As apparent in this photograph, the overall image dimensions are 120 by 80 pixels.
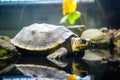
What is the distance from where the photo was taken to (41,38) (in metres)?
6.28

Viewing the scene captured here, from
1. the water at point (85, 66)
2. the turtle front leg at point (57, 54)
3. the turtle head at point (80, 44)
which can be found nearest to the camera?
the water at point (85, 66)

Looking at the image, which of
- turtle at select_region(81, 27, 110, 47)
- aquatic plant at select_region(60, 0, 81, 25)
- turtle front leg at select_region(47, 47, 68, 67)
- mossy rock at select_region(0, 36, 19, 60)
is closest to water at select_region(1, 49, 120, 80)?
turtle front leg at select_region(47, 47, 68, 67)

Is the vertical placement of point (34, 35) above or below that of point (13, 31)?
above

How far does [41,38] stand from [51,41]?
0.87 feet

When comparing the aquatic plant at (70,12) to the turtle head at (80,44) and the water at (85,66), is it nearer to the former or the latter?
the water at (85,66)

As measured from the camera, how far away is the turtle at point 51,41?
20.1 ft

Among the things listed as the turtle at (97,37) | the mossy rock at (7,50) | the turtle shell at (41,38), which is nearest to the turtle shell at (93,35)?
the turtle at (97,37)

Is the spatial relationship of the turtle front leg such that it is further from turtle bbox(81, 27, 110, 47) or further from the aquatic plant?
the aquatic plant

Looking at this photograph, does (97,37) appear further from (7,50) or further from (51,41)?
(7,50)

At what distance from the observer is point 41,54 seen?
6398 mm

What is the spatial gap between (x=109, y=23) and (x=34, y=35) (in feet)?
11.5

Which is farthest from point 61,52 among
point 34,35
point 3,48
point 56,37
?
point 3,48

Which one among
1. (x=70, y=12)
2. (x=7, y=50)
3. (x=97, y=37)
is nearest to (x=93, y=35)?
(x=97, y=37)

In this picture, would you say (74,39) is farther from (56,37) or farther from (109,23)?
(109,23)
